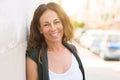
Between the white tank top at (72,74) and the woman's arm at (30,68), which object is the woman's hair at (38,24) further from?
the white tank top at (72,74)

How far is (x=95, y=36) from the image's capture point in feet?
64.6

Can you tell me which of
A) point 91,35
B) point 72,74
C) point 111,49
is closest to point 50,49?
point 72,74

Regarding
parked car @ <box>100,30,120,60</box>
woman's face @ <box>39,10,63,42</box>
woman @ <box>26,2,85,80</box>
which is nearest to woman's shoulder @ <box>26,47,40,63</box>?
woman @ <box>26,2,85,80</box>

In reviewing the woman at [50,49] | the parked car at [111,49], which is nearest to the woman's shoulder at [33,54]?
the woman at [50,49]

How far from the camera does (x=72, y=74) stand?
Answer: 7.93 ft

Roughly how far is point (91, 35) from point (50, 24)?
18045 mm

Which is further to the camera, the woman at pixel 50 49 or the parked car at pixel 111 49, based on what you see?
the parked car at pixel 111 49

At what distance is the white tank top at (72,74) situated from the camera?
2.34 metres

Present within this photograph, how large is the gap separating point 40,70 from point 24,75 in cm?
16

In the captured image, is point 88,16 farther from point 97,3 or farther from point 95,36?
point 95,36

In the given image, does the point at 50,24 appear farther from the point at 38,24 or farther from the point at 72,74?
the point at 72,74

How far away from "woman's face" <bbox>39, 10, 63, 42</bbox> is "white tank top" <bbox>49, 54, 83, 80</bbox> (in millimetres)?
266

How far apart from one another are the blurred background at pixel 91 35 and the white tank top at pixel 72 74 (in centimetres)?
30

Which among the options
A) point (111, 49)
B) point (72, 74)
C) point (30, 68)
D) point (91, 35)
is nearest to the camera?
point (30, 68)
